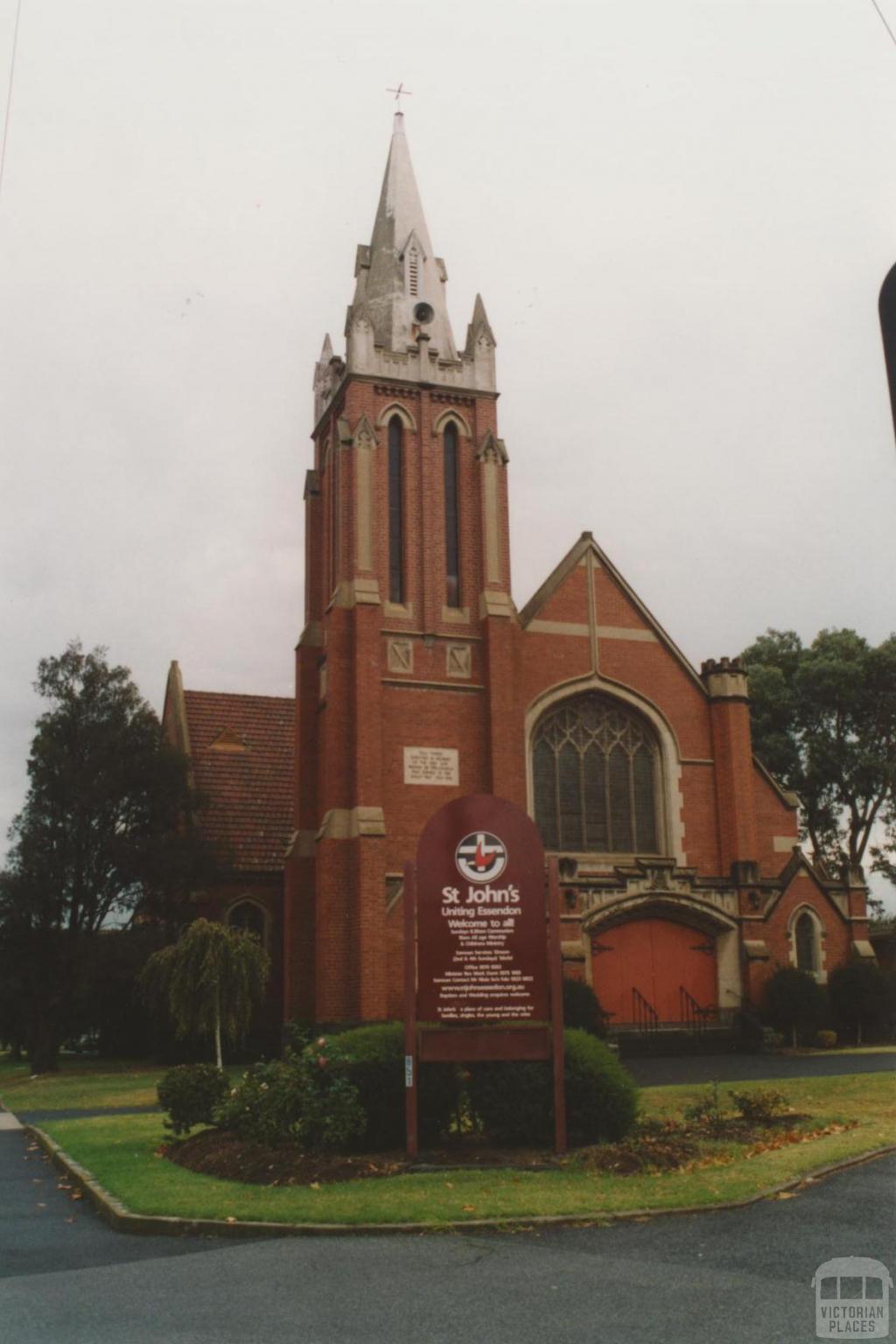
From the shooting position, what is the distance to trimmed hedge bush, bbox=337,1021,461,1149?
1330 cm

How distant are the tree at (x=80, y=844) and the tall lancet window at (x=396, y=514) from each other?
9064 mm

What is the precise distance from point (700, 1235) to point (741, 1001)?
2352 cm

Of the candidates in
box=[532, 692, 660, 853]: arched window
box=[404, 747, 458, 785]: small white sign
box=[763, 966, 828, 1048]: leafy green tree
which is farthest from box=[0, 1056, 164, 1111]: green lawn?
box=[763, 966, 828, 1048]: leafy green tree

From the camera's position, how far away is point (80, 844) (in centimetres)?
3562

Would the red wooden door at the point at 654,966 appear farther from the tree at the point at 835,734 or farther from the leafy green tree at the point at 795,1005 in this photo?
the tree at the point at 835,734

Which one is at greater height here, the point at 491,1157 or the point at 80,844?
the point at 80,844

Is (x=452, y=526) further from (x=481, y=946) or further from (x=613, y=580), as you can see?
(x=481, y=946)

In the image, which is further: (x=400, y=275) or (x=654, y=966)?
(x=400, y=275)

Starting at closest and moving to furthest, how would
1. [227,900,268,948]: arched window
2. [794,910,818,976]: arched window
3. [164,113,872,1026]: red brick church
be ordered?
[164,113,872,1026]: red brick church → [794,910,818,976]: arched window → [227,900,268,948]: arched window

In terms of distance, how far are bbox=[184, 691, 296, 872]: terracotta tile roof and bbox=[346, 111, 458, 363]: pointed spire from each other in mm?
14430

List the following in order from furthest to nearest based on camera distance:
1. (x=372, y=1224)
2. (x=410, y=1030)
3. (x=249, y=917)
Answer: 1. (x=249, y=917)
2. (x=410, y=1030)
3. (x=372, y=1224)

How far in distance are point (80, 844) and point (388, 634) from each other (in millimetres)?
11392

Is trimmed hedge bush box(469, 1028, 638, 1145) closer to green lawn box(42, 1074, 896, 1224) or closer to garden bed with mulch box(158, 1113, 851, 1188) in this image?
garden bed with mulch box(158, 1113, 851, 1188)

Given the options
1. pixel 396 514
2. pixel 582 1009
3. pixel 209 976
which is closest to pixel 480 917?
pixel 209 976
